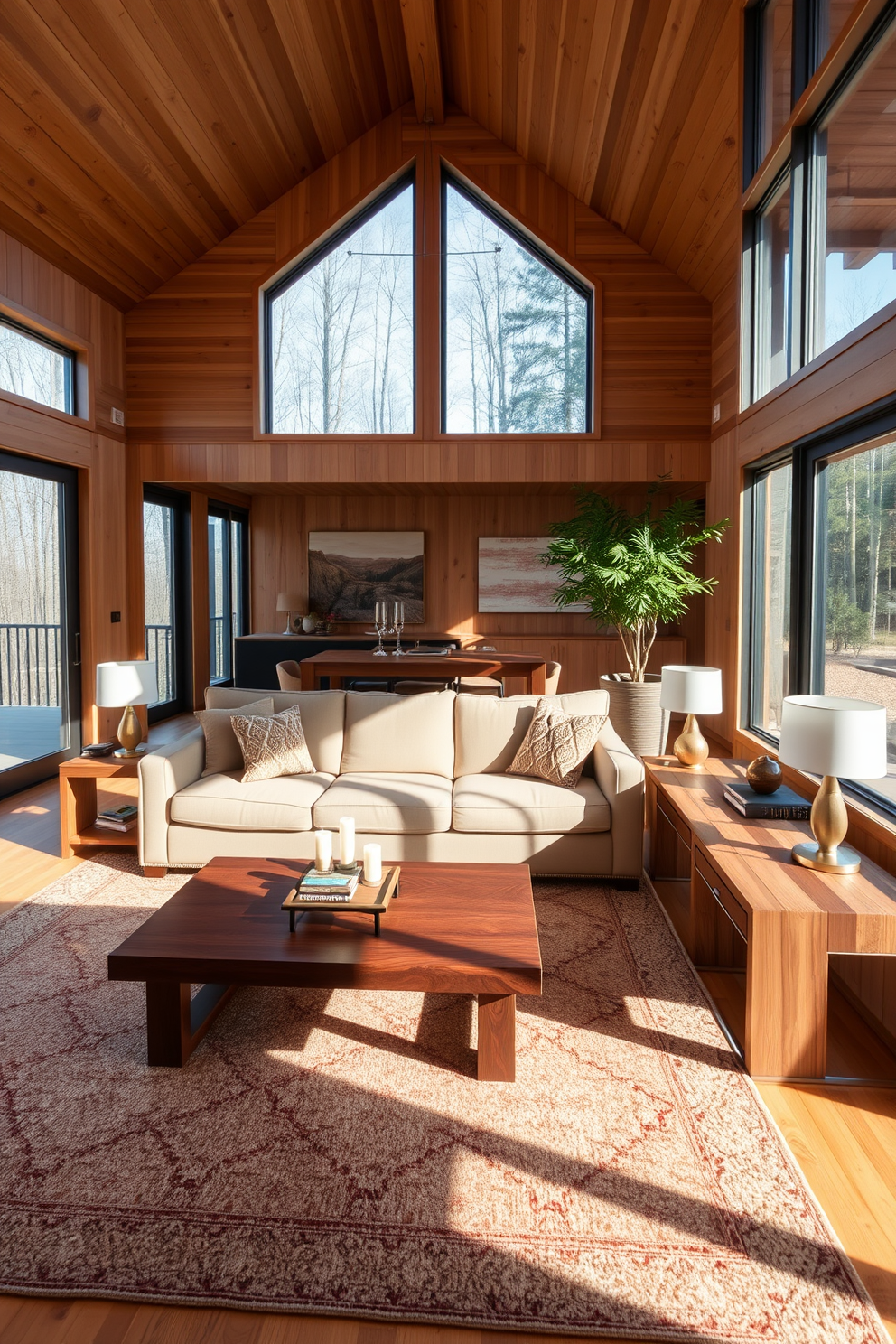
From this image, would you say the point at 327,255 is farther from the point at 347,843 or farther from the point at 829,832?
the point at 829,832

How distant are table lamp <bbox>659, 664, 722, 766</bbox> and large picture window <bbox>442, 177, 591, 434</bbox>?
167 inches

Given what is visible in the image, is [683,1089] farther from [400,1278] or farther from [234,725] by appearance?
[234,725]

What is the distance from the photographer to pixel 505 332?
26.0 ft

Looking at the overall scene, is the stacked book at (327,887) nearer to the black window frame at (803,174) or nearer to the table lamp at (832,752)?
the table lamp at (832,752)

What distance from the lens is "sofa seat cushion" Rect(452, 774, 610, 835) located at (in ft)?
12.7

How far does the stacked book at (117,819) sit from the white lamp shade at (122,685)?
21.8 inches

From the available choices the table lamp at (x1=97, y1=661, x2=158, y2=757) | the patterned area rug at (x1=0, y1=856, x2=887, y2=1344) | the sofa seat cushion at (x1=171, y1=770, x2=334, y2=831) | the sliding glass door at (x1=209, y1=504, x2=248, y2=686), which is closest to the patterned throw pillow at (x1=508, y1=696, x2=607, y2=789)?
the sofa seat cushion at (x1=171, y1=770, x2=334, y2=831)

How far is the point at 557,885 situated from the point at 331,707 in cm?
149

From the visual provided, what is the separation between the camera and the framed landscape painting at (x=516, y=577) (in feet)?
31.4

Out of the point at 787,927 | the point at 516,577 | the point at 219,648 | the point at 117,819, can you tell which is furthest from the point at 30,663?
the point at 787,927

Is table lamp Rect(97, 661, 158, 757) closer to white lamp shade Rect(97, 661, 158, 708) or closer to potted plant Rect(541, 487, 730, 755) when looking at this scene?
white lamp shade Rect(97, 661, 158, 708)

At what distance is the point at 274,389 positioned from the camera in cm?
786

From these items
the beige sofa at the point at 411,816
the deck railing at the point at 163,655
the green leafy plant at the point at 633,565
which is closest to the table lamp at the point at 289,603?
the deck railing at the point at 163,655

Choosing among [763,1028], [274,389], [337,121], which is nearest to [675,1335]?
[763,1028]
